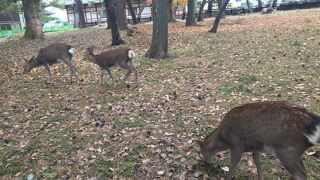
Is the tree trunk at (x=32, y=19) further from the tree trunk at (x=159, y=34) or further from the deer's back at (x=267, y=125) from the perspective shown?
the deer's back at (x=267, y=125)

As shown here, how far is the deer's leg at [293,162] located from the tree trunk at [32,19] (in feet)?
71.9

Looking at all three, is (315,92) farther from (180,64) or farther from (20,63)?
(20,63)

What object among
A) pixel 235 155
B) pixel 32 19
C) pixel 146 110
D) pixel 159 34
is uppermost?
pixel 32 19

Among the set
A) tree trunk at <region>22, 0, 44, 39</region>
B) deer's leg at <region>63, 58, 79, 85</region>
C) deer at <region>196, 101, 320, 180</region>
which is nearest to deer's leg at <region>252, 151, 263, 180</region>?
deer at <region>196, 101, 320, 180</region>

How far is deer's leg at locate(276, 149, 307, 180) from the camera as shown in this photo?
13.5 feet

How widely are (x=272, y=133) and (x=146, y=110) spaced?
14.0ft

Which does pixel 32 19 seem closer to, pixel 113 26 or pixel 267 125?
pixel 113 26

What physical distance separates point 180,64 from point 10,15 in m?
54.6

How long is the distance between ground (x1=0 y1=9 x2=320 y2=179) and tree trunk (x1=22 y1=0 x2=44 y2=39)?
32.1ft

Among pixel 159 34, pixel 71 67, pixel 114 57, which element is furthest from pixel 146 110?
pixel 159 34

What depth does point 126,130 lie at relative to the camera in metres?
7.14

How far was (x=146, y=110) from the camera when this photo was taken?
8.22m

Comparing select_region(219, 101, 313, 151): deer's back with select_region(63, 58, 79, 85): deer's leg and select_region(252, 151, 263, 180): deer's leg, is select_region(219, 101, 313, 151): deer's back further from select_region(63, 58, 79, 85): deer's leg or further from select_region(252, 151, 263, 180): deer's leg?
select_region(63, 58, 79, 85): deer's leg

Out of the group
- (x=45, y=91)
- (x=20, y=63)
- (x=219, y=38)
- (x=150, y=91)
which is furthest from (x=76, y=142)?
(x=219, y=38)
